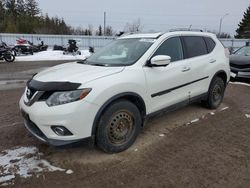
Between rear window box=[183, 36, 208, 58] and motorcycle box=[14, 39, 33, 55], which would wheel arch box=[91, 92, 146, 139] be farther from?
motorcycle box=[14, 39, 33, 55]

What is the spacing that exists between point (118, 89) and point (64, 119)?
32.5 inches

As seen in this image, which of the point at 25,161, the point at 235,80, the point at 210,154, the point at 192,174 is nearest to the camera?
the point at 192,174

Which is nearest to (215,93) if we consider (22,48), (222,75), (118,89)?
(222,75)

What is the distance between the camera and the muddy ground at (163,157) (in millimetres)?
2947

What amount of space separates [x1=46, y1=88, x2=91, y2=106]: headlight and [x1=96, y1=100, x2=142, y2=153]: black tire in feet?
1.45

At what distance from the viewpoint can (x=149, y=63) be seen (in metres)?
3.74

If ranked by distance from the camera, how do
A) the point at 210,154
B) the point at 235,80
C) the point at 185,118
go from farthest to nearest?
the point at 235,80
the point at 185,118
the point at 210,154

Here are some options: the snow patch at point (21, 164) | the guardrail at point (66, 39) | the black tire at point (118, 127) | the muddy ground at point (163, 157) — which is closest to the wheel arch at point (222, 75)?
the muddy ground at point (163, 157)

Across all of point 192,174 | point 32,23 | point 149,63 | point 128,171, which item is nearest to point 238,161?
point 192,174

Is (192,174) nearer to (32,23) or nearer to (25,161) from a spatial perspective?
(25,161)

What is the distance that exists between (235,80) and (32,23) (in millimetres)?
48959

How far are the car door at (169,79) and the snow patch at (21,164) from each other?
5.87 feet

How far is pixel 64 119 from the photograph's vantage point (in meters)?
2.93

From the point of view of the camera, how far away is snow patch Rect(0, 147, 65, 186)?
3.05 metres
